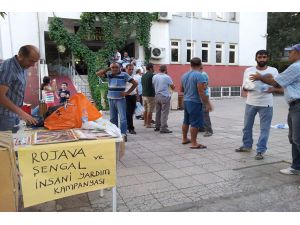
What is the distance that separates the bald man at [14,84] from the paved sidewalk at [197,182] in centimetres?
104

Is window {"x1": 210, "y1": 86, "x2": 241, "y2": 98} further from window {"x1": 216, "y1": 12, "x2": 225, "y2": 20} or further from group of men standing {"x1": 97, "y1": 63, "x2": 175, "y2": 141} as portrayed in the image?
group of men standing {"x1": 97, "y1": 63, "x2": 175, "y2": 141}

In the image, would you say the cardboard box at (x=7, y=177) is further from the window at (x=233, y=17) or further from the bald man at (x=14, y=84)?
the window at (x=233, y=17)

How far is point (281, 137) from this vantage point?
687 cm

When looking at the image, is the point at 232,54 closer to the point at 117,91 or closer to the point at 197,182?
the point at 117,91

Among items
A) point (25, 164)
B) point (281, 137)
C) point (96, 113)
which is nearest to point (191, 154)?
point (96, 113)

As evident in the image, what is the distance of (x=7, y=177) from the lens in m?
2.54

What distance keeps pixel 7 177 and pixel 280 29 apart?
32436mm

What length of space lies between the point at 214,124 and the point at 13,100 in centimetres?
668

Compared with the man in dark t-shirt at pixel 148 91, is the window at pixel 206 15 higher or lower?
higher

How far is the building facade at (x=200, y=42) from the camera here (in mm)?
16594

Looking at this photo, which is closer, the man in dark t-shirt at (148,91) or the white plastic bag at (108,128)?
the white plastic bag at (108,128)

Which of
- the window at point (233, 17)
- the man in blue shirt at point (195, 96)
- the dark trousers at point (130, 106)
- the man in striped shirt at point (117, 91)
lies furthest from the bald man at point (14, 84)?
the window at point (233, 17)

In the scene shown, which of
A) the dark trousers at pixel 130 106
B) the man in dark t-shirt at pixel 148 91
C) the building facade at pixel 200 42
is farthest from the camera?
the building facade at pixel 200 42

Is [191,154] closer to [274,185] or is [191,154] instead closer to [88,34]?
[274,185]
